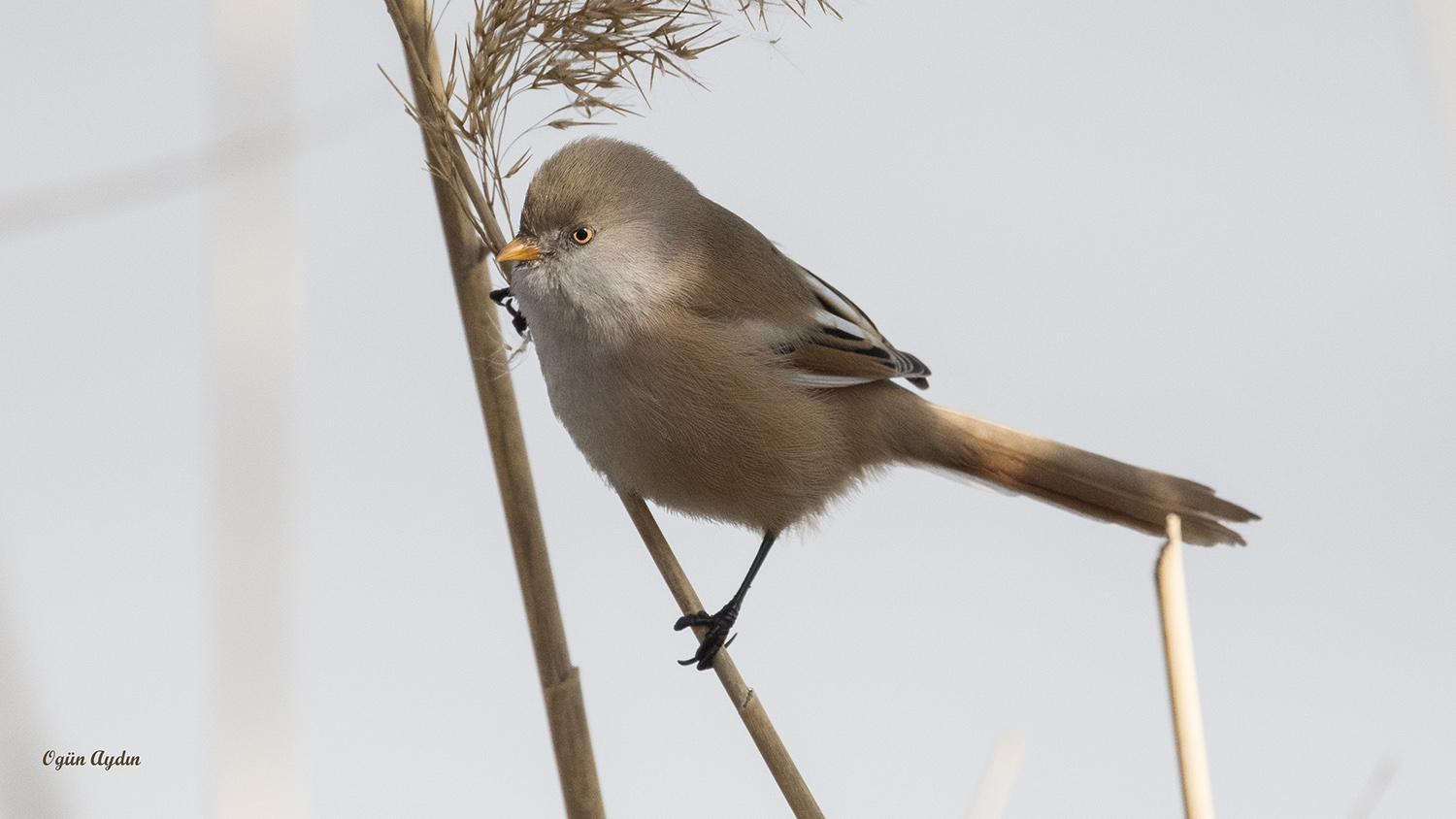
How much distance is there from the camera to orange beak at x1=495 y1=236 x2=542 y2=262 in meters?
1.28

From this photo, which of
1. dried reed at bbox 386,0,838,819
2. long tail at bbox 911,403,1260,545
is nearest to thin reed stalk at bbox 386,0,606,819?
dried reed at bbox 386,0,838,819

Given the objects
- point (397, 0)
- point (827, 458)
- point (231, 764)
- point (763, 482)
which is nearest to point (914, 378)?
point (827, 458)

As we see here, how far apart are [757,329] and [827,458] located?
0.21m

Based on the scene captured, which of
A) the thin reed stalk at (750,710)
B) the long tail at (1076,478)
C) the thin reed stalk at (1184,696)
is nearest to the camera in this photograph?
the thin reed stalk at (1184,696)

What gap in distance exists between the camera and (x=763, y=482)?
5.09ft

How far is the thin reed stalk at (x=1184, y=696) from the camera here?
2.85 ft

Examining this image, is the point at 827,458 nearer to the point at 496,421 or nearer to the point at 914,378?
the point at 914,378

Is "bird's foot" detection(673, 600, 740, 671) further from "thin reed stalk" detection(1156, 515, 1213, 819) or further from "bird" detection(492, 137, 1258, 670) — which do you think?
"thin reed stalk" detection(1156, 515, 1213, 819)

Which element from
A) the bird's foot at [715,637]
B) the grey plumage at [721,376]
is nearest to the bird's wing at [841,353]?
the grey plumage at [721,376]

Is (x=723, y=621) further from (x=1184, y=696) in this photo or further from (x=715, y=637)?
(x=1184, y=696)

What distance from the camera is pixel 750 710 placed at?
112 centimetres

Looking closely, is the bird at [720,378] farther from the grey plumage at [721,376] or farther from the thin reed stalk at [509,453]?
the thin reed stalk at [509,453]

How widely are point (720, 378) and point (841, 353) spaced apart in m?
0.23

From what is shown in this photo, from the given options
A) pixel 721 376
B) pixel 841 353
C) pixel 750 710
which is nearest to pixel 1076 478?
pixel 841 353
